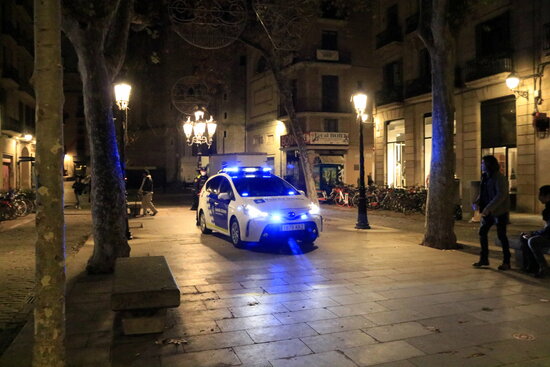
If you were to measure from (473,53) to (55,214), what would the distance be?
21.3m

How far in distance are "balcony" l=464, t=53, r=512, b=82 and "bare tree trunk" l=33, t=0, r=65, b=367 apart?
19.0 meters

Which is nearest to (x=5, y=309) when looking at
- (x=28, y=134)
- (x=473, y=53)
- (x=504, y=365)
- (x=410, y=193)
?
(x=504, y=365)

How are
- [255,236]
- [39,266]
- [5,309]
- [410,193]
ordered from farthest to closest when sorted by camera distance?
1. [410,193]
2. [255,236]
3. [5,309]
4. [39,266]

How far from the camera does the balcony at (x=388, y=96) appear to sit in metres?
26.0

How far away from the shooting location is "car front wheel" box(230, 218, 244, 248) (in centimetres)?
1061

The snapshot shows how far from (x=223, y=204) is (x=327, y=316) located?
625cm

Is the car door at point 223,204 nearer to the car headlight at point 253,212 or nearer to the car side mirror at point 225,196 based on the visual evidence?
the car side mirror at point 225,196

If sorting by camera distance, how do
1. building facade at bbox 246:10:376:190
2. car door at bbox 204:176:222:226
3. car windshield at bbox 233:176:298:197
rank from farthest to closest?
building facade at bbox 246:10:376:190
car door at bbox 204:176:222:226
car windshield at bbox 233:176:298:197

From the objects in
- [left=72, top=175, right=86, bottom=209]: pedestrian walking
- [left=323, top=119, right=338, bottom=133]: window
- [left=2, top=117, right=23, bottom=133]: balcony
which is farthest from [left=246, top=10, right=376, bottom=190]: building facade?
[left=2, top=117, right=23, bottom=133]: balcony

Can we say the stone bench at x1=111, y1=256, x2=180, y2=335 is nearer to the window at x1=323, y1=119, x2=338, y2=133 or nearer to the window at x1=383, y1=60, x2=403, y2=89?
the window at x1=383, y1=60, x2=403, y2=89

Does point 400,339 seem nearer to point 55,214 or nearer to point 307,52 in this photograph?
point 55,214

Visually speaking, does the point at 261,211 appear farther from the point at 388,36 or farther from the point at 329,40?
the point at 329,40

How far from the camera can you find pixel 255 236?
10.1m

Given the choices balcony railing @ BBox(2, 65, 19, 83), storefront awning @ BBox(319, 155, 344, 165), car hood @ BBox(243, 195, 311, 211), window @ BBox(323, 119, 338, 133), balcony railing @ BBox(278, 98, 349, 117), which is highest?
balcony railing @ BBox(2, 65, 19, 83)
